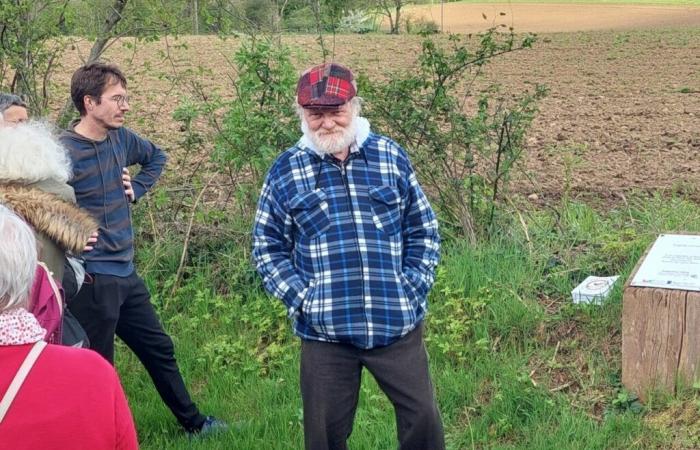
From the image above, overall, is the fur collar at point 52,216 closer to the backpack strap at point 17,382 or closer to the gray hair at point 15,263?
the gray hair at point 15,263

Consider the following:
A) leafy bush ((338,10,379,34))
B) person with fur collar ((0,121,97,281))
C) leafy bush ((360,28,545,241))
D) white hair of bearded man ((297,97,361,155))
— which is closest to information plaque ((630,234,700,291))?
leafy bush ((360,28,545,241))

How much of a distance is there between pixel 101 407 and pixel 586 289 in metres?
3.84

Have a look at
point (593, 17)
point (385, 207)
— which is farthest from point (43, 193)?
point (593, 17)

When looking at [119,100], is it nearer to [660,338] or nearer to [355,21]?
[660,338]

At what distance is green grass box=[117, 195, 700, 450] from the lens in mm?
4230

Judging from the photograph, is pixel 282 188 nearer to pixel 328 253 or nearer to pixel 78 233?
pixel 328 253

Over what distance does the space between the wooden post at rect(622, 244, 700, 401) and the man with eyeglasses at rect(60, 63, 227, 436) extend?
2488 mm

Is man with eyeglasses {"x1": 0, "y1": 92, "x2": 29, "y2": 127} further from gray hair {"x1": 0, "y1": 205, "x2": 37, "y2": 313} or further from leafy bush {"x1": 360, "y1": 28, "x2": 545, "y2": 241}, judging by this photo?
leafy bush {"x1": 360, "y1": 28, "x2": 545, "y2": 241}

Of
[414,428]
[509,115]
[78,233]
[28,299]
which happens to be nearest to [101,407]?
[28,299]

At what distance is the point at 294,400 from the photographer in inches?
185

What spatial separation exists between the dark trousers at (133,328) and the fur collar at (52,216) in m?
→ 1.01

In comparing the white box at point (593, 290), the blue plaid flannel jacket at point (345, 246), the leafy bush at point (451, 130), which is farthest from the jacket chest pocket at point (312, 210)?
the leafy bush at point (451, 130)

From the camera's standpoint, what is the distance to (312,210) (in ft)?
10.4

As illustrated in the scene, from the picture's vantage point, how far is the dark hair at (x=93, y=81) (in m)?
3.95
